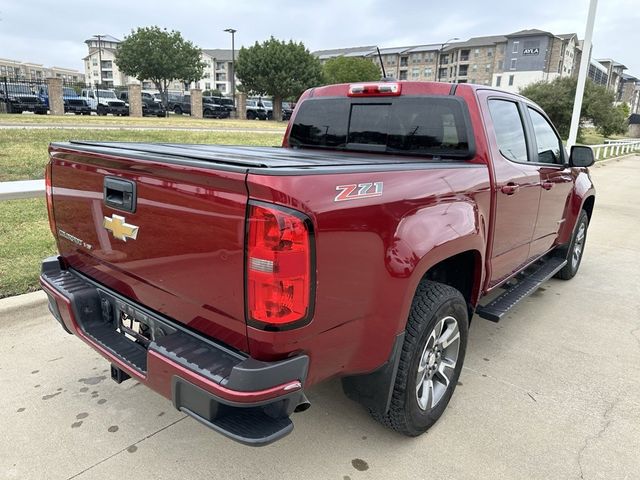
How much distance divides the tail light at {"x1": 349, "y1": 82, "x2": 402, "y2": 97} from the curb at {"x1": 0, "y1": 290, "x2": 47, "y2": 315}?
307cm

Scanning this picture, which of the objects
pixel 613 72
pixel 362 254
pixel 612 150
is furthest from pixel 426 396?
pixel 613 72

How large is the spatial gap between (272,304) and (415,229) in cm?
83

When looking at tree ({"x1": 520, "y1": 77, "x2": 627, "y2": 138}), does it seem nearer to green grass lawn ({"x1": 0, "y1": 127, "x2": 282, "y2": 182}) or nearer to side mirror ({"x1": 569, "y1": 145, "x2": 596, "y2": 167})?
green grass lawn ({"x1": 0, "y1": 127, "x2": 282, "y2": 182})

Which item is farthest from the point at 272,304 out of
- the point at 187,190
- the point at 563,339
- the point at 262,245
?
the point at 563,339

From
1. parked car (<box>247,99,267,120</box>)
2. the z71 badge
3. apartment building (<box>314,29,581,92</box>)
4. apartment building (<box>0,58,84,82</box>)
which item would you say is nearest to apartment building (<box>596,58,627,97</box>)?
apartment building (<box>314,29,581,92</box>)

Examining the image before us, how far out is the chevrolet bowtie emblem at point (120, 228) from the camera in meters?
2.27

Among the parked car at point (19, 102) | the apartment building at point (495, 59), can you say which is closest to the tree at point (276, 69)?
the parked car at point (19, 102)

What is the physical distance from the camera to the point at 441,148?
3312mm

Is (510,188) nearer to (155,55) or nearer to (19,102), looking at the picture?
(19,102)

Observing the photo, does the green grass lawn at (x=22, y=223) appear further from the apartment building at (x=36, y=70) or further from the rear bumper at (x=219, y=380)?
the apartment building at (x=36, y=70)

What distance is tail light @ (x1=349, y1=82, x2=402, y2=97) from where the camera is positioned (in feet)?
11.5

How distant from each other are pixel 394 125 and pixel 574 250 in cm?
318

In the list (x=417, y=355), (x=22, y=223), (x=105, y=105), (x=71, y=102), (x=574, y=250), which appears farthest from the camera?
(x=105, y=105)

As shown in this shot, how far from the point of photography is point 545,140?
4.32 metres
